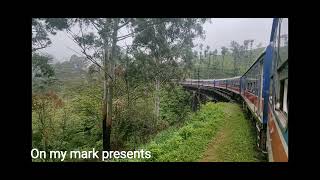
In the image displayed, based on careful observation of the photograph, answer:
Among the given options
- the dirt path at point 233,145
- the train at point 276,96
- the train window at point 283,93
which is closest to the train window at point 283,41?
the train at point 276,96

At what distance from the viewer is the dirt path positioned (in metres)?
5.58

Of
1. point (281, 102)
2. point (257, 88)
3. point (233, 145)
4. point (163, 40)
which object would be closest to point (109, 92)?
point (163, 40)

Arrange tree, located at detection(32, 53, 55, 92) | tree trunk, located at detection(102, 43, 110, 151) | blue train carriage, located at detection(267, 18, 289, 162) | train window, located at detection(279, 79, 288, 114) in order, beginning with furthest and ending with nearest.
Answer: tree trunk, located at detection(102, 43, 110, 151)
tree, located at detection(32, 53, 55, 92)
train window, located at detection(279, 79, 288, 114)
blue train carriage, located at detection(267, 18, 289, 162)

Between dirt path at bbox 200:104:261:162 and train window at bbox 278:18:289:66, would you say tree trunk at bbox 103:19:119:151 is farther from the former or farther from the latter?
train window at bbox 278:18:289:66

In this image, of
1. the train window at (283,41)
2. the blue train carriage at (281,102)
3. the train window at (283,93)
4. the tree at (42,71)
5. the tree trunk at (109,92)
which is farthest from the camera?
the tree trunk at (109,92)

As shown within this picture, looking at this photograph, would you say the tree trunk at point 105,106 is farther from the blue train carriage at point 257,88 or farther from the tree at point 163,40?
the blue train carriage at point 257,88

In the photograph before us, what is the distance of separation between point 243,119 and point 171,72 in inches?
111

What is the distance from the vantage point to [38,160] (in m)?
4.46

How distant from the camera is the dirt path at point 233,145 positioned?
558 cm

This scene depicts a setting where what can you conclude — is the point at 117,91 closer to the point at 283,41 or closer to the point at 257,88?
the point at 257,88

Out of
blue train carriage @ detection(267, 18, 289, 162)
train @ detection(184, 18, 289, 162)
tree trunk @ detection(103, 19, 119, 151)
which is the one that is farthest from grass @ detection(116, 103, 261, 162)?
blue train carriage @ detection(267, 18, 289, 162)

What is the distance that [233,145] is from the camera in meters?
6.41

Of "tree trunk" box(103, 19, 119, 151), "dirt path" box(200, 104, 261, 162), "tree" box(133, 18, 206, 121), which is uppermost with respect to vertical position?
"tree" box(133, 18, 206, 121)
